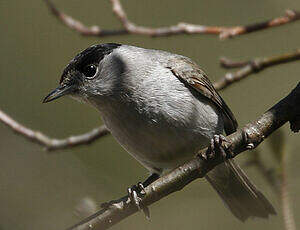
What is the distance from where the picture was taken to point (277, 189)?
268 centimetres

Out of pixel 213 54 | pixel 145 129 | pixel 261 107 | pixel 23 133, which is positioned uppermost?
pixel 23 133

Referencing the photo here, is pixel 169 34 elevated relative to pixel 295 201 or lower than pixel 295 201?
elevated

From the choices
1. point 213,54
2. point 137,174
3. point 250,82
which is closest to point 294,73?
point 250,82

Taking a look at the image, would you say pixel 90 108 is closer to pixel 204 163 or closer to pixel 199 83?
pixel 199 83

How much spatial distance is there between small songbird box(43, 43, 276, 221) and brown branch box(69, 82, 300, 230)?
85 cm

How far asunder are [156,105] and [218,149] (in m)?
0.99

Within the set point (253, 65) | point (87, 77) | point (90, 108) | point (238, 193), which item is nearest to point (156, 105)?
point (87, 77)

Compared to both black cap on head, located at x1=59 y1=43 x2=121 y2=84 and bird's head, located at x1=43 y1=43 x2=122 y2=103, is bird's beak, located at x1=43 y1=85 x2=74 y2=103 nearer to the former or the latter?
bird's head, located at x1=43 y1=43 x2=122 y2=103

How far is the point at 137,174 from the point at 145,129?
2122mm

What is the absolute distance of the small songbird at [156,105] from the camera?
12.5 ft

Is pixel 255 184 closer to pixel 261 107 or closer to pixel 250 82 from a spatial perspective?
pixel 261 107

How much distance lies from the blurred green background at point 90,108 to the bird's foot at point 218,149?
41cm

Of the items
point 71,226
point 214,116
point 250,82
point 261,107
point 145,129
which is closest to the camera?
point 71,226

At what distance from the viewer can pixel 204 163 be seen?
9.66ft
